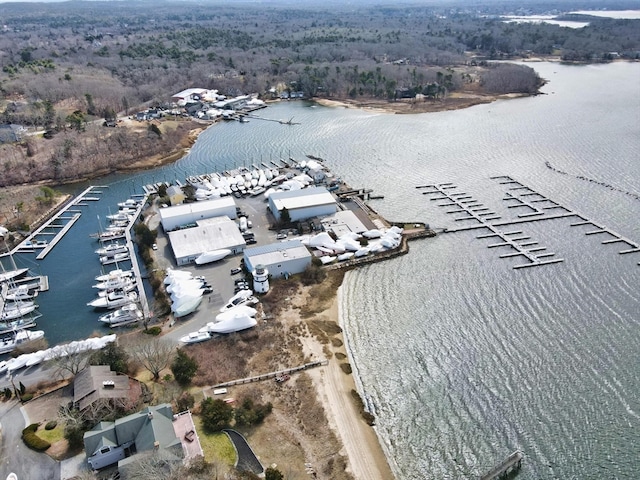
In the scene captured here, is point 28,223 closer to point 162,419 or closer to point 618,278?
point 162,419

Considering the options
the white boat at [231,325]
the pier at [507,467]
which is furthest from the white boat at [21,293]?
the pier at [507,467]

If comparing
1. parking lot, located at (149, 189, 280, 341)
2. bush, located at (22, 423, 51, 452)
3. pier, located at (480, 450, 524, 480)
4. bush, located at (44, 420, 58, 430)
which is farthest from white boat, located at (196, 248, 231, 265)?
pier, located at (480, 450, 524, 480)

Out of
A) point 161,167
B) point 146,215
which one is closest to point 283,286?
point 146,215

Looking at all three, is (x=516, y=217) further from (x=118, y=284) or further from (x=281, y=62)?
(x=281, y=62)

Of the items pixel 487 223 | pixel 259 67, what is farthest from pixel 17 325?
pixel 259 67

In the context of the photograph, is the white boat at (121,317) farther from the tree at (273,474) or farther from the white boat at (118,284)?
the tree at (273,474)

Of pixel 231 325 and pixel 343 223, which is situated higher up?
pixel 343 223
